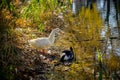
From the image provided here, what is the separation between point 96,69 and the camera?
8.43m

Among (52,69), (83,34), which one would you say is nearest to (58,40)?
(83,34)

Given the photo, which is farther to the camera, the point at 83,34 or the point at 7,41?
the point at 83,34

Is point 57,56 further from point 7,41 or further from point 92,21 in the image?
point 92,21

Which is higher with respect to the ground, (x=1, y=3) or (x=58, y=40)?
(x=1, y=3)

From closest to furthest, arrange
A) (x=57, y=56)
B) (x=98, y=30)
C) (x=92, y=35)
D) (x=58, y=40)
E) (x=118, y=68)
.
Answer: (x=118, y=68) → (x=57, y=56) → (x=58, y=40) → (x=92, y=35) → (x=98, y=30)

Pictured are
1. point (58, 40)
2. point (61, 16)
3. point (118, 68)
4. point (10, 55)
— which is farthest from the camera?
point (61, 16)

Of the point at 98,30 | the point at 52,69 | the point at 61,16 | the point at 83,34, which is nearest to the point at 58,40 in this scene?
the point at 83,34

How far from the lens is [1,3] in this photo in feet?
23.5

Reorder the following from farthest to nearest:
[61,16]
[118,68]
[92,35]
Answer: [61,16] < [92,35] < [118,68]

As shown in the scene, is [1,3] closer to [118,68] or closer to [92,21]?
[118,68]

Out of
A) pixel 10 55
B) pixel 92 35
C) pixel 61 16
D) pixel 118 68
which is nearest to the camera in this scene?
pixel 10 55

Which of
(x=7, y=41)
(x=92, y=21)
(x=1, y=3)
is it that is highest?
(x=1, y=3)

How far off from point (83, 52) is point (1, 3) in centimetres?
347

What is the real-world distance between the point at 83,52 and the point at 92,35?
2419 mm
